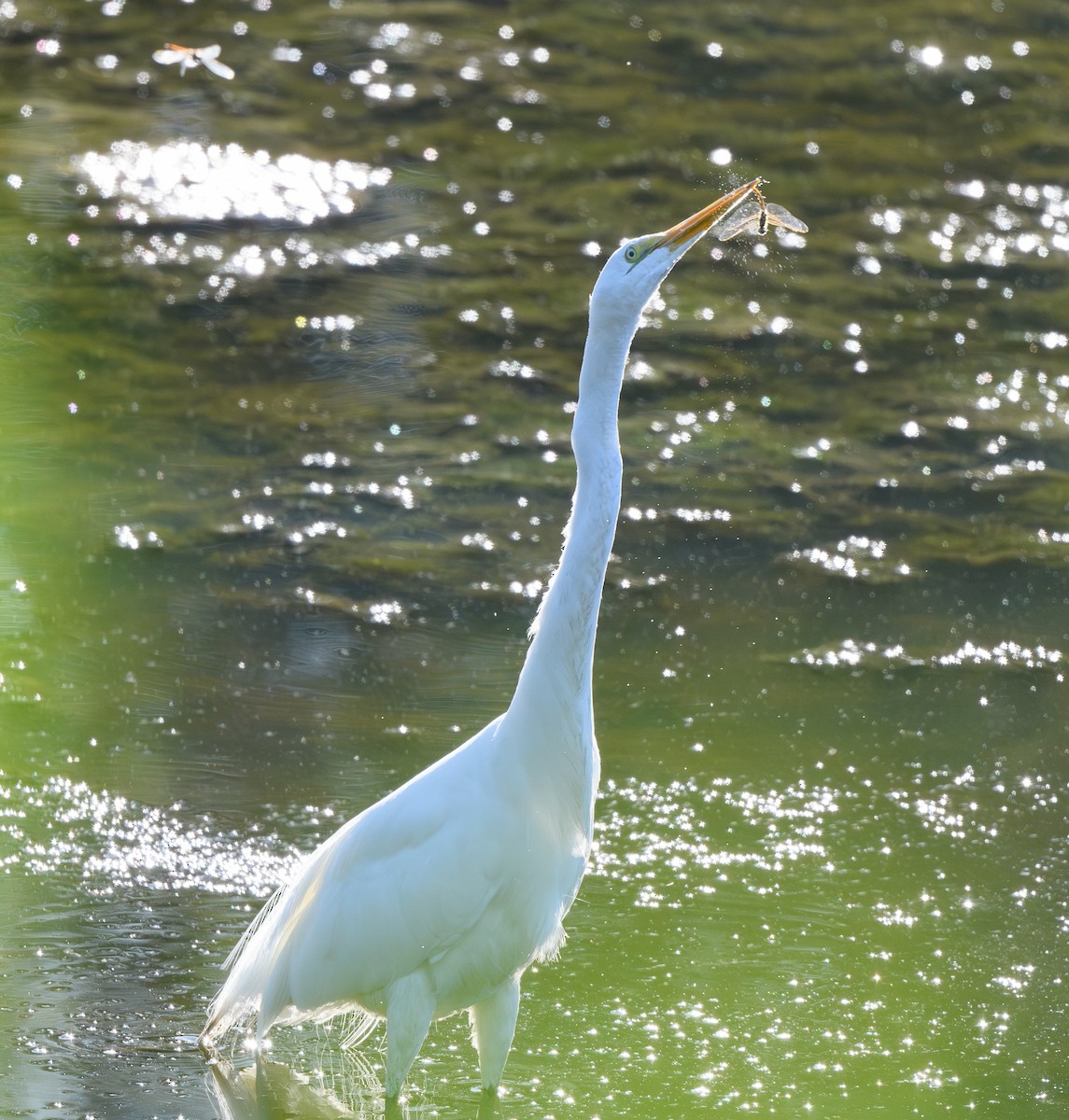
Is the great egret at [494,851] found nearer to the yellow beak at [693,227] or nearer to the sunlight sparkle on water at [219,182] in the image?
the yellow beak at [693,227]

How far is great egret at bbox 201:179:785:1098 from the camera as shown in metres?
2.89

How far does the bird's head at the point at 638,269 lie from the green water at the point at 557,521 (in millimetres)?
1489

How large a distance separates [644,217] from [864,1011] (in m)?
5.86

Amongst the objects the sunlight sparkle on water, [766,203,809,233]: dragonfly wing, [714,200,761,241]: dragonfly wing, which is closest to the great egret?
[714,200,761,241]: dragonfly wing

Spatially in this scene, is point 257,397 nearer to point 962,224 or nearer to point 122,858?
point 122,858

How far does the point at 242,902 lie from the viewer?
3.73 m

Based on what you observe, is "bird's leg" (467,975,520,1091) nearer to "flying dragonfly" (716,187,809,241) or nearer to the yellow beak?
the yellow beak

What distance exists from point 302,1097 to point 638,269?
67.9 inches

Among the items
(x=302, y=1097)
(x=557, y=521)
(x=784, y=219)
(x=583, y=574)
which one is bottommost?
(x=557, y=521)

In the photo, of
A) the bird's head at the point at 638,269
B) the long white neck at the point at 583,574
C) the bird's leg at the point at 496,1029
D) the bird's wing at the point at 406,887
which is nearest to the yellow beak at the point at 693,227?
the bird's head at the point at 638,269

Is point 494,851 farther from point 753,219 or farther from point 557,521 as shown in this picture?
point 557,521

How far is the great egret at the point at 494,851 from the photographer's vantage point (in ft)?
9.49

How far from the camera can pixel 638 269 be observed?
2842 mm

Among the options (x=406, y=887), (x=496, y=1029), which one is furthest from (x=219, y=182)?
(x=496, y=1029)
